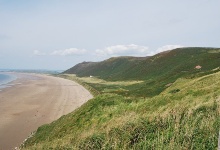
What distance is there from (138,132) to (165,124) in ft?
4.36

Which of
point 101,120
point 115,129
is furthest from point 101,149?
point 101,120

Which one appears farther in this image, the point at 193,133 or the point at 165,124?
the point at 165,124

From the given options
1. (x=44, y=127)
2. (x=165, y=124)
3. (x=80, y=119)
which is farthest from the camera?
(x=44, y=127)

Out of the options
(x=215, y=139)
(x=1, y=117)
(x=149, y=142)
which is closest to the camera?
(x=215, y=139)

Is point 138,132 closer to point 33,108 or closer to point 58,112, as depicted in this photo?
point 58,112

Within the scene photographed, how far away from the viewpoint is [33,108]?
185 ft

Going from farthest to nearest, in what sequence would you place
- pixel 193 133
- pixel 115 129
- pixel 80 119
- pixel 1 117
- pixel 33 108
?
pixel 33 108 < pixel 1 117 < pixel 80 119 < pixel 115 129 < pixel 193 133

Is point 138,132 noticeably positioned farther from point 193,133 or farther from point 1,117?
point 1,117

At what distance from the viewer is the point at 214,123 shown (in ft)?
35.7

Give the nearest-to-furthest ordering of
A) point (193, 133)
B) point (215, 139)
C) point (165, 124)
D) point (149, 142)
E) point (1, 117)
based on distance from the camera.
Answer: point (215, 139) → point (193, 133) → point (149, 142) → point (165, 124) → point (1, 117)

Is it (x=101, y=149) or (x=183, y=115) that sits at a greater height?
(x=183, y=115)

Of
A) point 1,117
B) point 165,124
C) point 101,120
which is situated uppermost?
point 165,124

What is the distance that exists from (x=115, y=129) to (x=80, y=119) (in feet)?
44.6

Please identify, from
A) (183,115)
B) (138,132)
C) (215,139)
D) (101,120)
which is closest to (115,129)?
(138,132)
